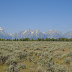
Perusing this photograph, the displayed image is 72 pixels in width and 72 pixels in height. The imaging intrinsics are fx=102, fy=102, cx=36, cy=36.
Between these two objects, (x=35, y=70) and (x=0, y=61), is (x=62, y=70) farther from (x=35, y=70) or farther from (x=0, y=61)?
(x=0, y=61)

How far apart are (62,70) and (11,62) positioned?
478 centimetres

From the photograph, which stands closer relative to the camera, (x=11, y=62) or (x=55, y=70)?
(x=55, y=70)

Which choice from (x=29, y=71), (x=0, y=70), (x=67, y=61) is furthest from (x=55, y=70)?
(x=0, y=70)

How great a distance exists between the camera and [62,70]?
855 centimetres

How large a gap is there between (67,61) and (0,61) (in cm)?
726

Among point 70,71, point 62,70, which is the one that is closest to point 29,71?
point 62,70

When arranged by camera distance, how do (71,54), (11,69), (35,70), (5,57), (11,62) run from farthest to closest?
(71,54) → (5,57) → (11,62) → (35,70) → (11,69)

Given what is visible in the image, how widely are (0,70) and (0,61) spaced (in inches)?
75.2

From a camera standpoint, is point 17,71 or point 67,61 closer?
point 17,71

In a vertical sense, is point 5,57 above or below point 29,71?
above

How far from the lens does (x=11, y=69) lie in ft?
26.6

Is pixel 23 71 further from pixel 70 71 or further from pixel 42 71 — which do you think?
pixel 70 71

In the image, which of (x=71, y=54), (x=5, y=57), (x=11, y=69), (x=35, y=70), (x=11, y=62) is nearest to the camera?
(x=11, y=69)

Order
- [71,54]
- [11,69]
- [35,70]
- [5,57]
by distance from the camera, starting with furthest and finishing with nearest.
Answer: [71,54] → [5,57] → [35,70] → [11,69]
